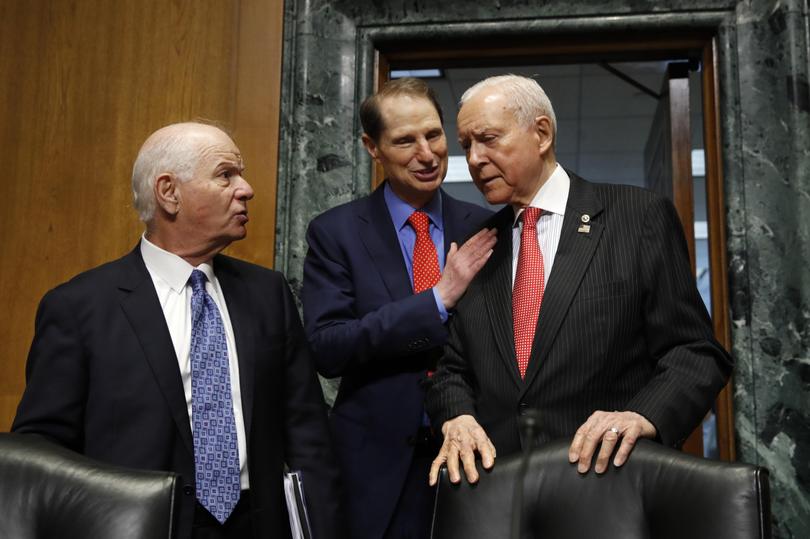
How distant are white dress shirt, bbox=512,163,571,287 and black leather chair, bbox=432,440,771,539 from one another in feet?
2.12

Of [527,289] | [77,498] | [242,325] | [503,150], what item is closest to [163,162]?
[242,325]

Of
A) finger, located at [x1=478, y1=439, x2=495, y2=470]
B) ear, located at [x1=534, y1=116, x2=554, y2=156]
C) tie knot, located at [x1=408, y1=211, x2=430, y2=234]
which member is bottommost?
finger, located at [x1=478, y1=439, x2=495, y2=470]

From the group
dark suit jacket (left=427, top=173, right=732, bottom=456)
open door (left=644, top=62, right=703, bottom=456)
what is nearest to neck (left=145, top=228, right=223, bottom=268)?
dark suit jacket (left=427, top=173, right=732, bottom=456)

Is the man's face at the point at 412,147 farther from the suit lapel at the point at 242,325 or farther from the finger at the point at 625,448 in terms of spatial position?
the finger at the point at 625,448

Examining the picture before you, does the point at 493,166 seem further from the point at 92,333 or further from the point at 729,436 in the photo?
the point at 729,436

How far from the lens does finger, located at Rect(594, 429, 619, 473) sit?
1.43m

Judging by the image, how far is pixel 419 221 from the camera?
8.04 ft

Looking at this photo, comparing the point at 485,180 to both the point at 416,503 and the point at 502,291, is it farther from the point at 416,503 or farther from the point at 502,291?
the point at 416,503

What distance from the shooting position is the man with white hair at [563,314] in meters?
1.80

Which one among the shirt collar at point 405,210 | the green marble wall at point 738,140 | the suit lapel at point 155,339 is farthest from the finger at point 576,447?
the green marble wall at point 738,140

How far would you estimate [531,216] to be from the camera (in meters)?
2.10

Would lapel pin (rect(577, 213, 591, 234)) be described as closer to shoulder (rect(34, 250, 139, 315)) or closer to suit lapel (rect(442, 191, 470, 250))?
suit lapel (rect(442, 191, 470, 250))

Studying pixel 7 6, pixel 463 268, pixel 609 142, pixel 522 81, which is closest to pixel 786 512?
pixel 463 268

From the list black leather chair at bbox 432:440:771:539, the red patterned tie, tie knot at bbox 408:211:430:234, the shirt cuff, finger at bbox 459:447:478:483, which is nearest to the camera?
black leather chair at bbox 432:440:771:539
